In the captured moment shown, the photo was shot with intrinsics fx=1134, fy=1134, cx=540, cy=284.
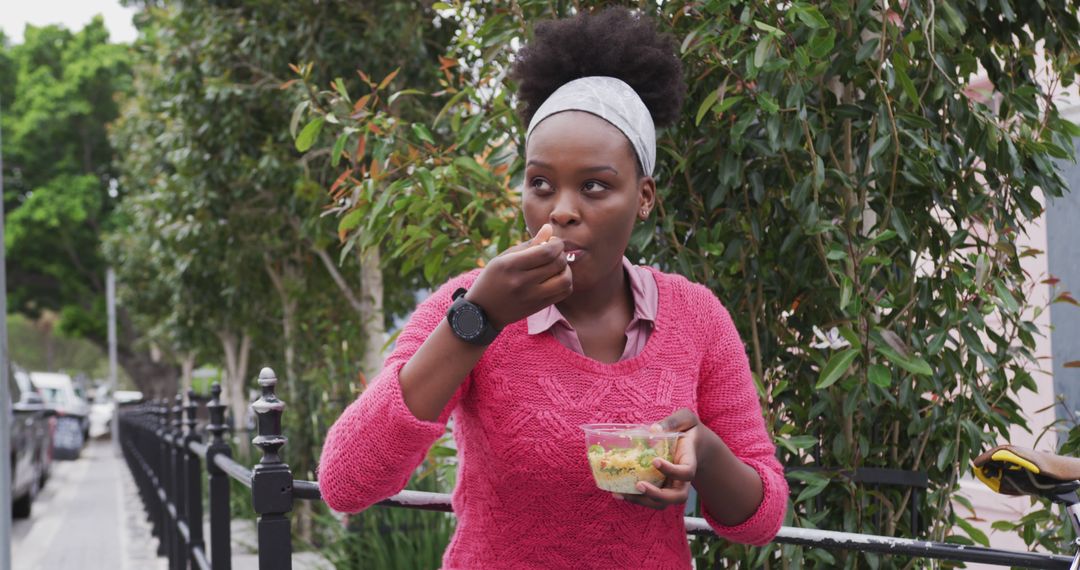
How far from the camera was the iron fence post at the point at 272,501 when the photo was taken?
2553 mm

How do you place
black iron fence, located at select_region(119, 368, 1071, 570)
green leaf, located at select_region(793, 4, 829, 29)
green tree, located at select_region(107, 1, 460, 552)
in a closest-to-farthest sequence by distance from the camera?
black iron fence, located at select_region(119, 368, 1071, 570) < green leaf, located at select_region(793, 4, 829, 29) < green tree, located at select_region(107, 1, 460, 552)

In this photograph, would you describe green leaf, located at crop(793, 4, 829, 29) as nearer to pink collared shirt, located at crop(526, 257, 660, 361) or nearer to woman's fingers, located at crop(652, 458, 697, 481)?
pink collared shirt, located at crop(526, 257, 660, 361)

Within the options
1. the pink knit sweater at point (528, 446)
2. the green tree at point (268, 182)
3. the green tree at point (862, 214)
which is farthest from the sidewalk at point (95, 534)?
the pink knit sweater at point (528, 446)

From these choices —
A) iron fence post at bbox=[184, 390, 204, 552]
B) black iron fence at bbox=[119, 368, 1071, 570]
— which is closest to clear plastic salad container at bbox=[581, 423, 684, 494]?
black iron fence at bbox=[119, 368, 1071, 570]

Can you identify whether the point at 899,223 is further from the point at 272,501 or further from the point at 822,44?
the point at 272,501

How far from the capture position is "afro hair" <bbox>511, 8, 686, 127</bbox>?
196 centimetres

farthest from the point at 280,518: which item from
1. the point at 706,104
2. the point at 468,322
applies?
the point at 706,104

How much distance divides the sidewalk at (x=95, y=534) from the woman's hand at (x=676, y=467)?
206 inches

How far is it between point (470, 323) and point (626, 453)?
29 cm

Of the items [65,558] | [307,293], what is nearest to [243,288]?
[307,293]

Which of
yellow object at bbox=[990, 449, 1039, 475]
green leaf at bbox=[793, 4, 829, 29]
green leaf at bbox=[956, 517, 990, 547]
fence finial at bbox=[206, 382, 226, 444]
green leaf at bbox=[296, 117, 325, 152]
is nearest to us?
yellow object at bbox=[990, 449, 1039, 475]

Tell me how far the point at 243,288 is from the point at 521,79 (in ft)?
36.5

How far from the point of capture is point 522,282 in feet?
5.20

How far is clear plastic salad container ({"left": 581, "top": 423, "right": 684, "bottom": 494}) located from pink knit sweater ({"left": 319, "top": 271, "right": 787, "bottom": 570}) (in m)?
0.10
